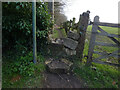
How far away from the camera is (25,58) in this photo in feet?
9.77

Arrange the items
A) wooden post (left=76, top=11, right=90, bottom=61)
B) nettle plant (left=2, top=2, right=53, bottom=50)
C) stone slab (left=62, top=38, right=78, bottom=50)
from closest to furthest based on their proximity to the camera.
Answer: nettle plant (left=2, top=2, right=53, bottom=50) → wooden post (left=76, top=11, right=90, bottom=61) → stone slab (left=62, top=38, right=78, bottom=50)

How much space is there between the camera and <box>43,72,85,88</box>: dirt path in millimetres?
2424

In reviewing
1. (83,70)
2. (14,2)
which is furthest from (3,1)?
(83,70)

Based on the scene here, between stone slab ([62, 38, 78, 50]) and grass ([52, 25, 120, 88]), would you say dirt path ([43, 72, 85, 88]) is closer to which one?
grass ([52, 25, 120, 88])

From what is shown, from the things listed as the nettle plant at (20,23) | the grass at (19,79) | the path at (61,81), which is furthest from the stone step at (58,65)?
the nettle plant at (20,23)

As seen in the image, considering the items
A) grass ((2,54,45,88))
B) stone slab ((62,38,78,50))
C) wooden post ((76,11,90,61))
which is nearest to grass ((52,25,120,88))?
wooden post ((76,11,90,61))

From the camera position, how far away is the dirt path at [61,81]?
7.95 feet

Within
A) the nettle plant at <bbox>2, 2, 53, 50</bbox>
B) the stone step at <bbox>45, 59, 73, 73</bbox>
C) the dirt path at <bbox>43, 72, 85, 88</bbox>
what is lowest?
the dirt path at <bbox>43, 72, 85, 88</bbox>

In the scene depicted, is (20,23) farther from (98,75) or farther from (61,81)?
(98,75)

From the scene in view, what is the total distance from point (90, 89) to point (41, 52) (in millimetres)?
2186

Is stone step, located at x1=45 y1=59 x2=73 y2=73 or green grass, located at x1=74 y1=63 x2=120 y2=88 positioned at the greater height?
stone step, located at x1=45 y1=59 x2=73 y2=73

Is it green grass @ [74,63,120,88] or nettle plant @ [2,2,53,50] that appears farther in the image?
nettle plant @ [2,2,53,50]

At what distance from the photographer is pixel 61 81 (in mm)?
2568

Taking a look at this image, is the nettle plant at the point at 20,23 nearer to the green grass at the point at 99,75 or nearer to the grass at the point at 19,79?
the grass at the point at 19,79
